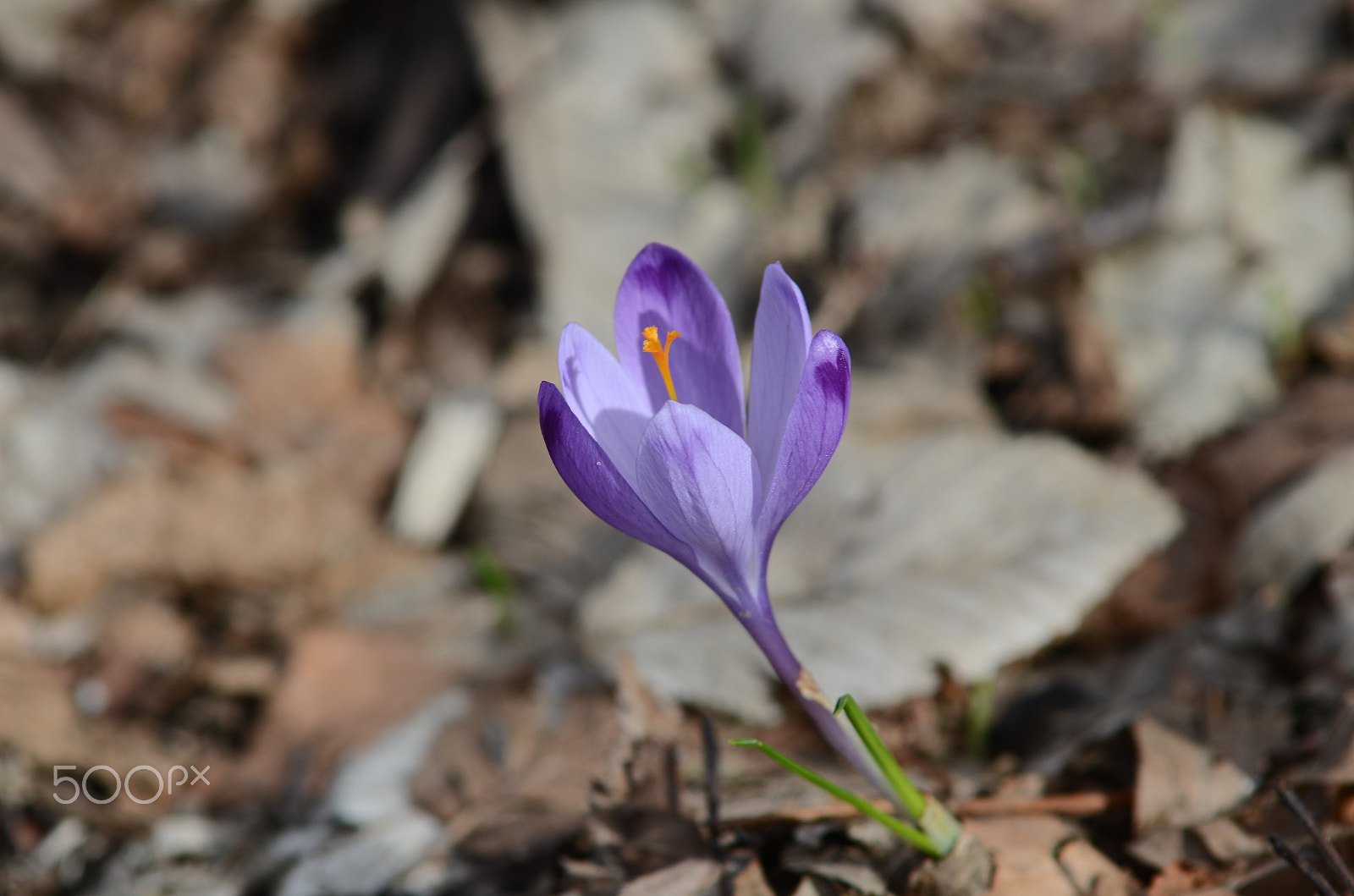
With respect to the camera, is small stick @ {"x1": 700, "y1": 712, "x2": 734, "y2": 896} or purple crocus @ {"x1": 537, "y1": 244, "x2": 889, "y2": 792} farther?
small stick @ {"x1": 700, "y1": 712, "x2": 734, "y2": 896}

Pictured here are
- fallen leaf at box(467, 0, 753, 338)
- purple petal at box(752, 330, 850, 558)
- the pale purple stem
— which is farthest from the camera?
fallen leaf at box(467, 0, 753, 338)

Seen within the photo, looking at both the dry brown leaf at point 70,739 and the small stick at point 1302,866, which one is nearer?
the small stick at point 1302,866

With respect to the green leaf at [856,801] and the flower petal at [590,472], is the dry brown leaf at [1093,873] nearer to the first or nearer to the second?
the green leaf at [856,801]

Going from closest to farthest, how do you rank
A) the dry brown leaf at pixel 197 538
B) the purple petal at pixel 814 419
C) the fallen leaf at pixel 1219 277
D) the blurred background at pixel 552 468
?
the purple petal at pixel 814 419 → the blurred background at pixel 552 468 → the fallen leaf at pixel 1219 277 → the dry brown leaf at pixel 197 538

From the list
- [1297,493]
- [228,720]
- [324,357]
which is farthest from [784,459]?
[324,357]

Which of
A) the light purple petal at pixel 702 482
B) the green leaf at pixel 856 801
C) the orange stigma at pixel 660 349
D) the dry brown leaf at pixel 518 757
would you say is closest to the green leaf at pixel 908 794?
the green leaf at pixel 856 801

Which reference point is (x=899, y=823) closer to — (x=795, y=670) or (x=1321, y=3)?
(x=795, y=670)

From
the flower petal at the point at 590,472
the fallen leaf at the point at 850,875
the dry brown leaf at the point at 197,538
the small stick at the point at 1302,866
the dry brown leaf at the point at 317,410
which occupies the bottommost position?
the small stick at the point at 1302,866

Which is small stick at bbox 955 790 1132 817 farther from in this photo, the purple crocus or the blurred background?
the purple crocus

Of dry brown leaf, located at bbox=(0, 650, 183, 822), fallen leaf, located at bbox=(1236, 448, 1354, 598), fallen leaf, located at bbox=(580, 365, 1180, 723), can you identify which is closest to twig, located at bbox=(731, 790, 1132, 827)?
fallen leaf, located at bbox=(580, 365, 1180, 723)

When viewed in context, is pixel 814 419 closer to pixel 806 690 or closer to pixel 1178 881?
pixel 806 690
